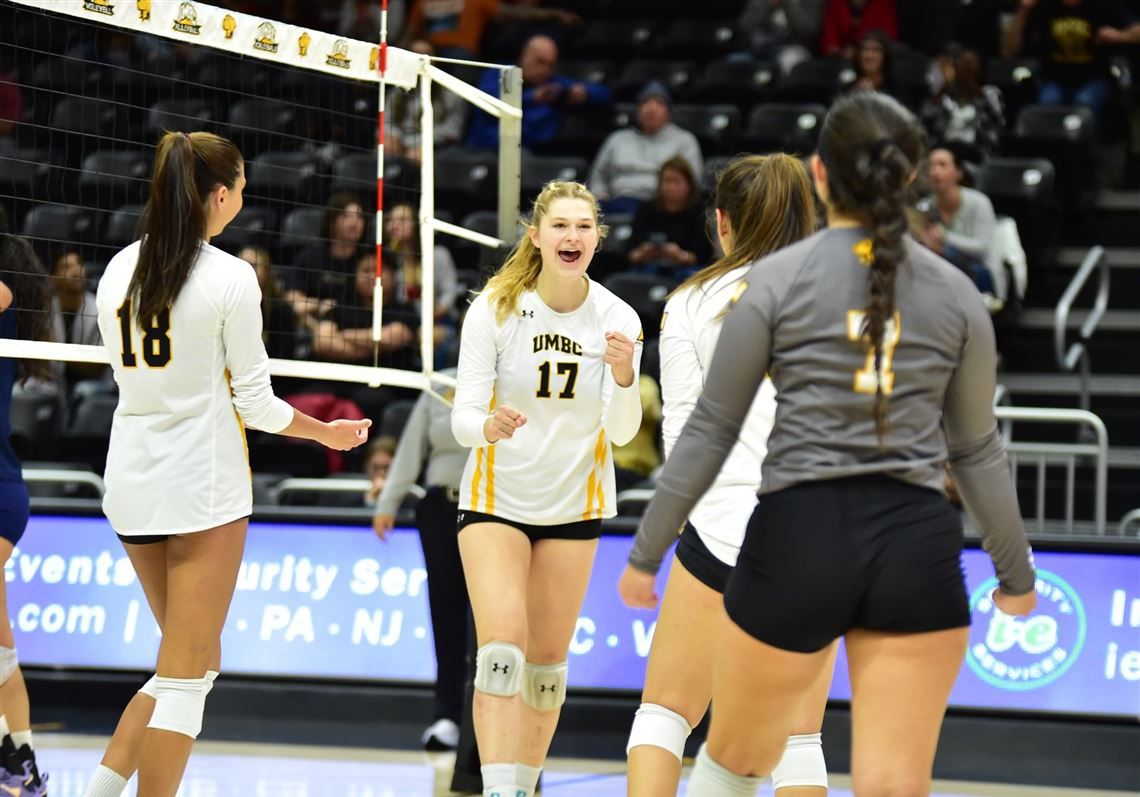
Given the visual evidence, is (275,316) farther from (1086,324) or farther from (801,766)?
(801,766)

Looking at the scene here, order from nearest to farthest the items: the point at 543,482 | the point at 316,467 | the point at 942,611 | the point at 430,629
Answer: the point at 942,611 < the point at 543,482 < the point at 430,629 < the point at 316,467

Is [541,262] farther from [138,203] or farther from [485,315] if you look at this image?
[138,203]

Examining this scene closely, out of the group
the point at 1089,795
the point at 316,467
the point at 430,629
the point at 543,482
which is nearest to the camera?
the point at 543,482

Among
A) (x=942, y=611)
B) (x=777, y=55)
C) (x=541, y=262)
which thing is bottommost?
(x=942, y=611)

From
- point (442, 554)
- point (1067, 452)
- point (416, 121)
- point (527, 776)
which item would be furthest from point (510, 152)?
point (416, 121)

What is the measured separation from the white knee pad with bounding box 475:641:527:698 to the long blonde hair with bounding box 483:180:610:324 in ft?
3.43

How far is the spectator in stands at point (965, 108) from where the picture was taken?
11375 millimetres

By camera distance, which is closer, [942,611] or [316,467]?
[942,611]

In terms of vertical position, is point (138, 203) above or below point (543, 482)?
above

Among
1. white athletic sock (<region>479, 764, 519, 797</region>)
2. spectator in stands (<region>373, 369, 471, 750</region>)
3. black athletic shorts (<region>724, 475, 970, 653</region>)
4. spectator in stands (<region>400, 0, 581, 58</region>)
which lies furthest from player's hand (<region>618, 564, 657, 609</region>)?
spectator in stands (<region>400, 0, 581, 58</region>)

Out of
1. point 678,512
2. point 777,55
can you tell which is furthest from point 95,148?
point 678,512

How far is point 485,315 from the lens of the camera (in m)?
5.33

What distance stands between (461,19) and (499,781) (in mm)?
9645

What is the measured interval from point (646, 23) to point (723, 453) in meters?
11.2
